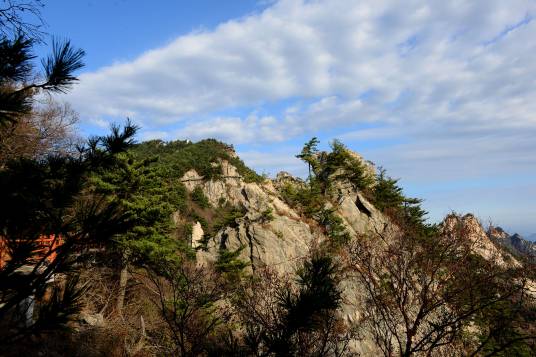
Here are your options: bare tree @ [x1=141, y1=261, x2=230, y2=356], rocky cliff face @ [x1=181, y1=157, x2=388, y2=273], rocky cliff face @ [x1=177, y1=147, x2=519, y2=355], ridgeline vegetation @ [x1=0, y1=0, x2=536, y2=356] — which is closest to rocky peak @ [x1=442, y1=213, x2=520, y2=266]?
ridgeline vegetation @ [x1=0, y1=0, x2=536, y2=356]

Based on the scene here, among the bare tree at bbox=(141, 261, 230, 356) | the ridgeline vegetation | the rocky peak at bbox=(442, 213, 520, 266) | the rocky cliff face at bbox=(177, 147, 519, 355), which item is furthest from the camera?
the rocky cliff face at bbox=(177, 147, 519, 355)

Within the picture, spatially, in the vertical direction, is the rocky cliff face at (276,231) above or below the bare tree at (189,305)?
above

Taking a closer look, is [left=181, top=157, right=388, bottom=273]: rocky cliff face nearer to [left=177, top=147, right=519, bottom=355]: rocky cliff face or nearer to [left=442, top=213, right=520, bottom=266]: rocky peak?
[left=177, top=147, right=519, bottom=355]: rocky cliff face

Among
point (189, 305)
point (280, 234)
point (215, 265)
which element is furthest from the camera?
point (280, 234)

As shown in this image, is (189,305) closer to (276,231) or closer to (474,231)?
(474,231)

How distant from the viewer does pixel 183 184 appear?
4553 centimetres

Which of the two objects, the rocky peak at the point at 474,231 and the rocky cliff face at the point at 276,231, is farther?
the rocky cliff face at the point at 276,231

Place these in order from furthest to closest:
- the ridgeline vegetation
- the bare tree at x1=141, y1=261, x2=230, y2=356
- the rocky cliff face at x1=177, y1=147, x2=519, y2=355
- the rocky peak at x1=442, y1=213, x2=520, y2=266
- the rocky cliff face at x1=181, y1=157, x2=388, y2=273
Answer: the rocky cliff face at x1=181, y1=157, x2=388, y2=273, the rocky cliff face at x1=177, y1=147, x2=519, y2=355, the rocky peak at x1=442, y1=213, x2=520, y2=266, the bare tree at x1=141, y1=261, x2=230, y2=356, the ridgeline vegetation

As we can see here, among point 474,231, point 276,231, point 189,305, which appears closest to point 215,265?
point 276,231

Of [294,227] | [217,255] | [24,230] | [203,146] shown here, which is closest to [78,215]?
[24,230]

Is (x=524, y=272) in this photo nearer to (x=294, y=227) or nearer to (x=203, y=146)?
(x=294, y=227)

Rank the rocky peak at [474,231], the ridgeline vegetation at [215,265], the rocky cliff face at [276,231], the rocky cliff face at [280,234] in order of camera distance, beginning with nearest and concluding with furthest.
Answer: the ridgeline vegetation at [215,265]
the rocky peak at [474,231]
the rocky cliff face at [280,234]
the rocky cliff face at [276,231]

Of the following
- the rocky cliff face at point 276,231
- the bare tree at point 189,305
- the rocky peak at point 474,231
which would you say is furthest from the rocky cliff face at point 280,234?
the bare tree at point 189,305

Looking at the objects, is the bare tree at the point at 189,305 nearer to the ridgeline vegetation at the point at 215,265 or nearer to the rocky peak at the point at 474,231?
the ridgeline vegetation at the point at 215,265
